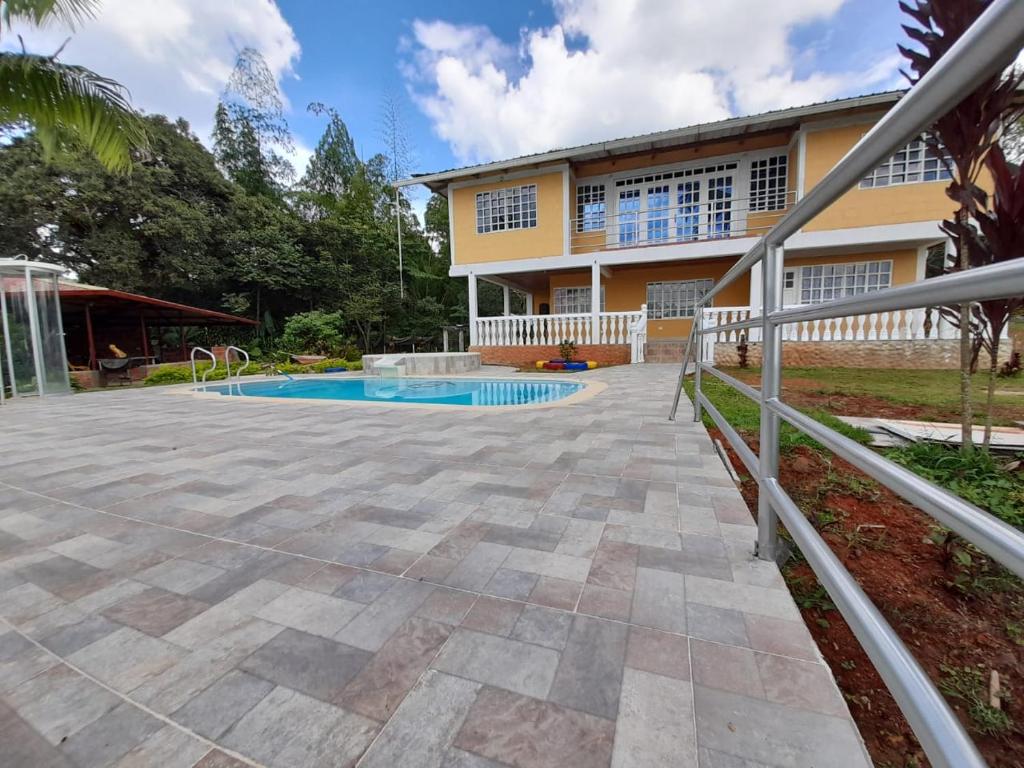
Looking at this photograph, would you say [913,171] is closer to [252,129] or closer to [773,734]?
[773,734]

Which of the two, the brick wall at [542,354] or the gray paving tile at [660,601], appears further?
the brick wall at [542,354]

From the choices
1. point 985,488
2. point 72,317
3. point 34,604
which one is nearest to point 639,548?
point 985,488

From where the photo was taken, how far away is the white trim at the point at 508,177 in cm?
1264

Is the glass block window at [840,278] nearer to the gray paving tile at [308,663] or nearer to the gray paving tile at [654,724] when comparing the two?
the gray paving tile at [654,724]

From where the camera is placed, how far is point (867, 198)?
10.5 meters

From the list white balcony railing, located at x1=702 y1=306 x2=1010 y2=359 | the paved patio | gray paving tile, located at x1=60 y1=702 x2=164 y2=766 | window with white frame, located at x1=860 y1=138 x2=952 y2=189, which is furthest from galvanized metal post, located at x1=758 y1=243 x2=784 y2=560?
window with white frame, located at x1=860 y1=138 x2=952 y2=189

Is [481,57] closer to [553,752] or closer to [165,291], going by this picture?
[165,291]

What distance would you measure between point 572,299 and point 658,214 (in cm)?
387

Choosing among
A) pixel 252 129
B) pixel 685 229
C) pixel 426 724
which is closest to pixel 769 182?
pixel 685 229

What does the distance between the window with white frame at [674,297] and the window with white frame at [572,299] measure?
2088 millimetres

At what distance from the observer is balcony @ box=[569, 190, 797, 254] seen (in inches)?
481

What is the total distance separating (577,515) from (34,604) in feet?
7.82

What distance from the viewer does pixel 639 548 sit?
79.9 inches

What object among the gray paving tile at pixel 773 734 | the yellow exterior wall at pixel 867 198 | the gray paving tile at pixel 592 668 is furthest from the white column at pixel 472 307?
the gray paving tile at pixel 773 734
